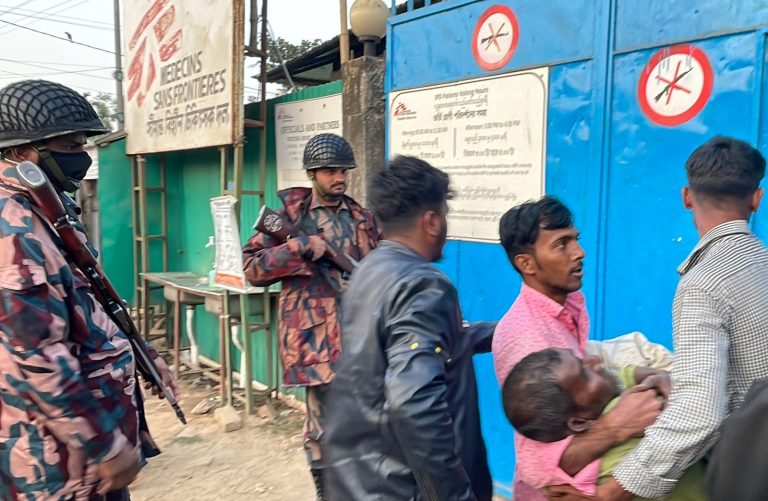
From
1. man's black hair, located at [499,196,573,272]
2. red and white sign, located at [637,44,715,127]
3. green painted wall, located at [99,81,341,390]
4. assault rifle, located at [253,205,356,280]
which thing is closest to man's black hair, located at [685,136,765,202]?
man's black hair, located at [499,196,573,272]

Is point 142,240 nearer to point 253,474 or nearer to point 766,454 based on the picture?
point 253,474

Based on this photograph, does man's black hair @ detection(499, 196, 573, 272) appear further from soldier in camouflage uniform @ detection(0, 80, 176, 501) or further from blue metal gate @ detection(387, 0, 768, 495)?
soldier in camouflage uniform @ detection(0, 80, 176, 501)

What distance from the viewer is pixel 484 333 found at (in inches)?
74.9

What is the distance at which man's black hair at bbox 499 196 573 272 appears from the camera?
67.4 inches

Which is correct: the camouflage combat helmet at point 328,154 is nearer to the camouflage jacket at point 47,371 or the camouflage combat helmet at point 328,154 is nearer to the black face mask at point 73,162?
the black face mask at point 73,162

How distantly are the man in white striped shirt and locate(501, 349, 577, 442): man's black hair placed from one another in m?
0.17

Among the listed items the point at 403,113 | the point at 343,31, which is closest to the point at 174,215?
the point at 343,31

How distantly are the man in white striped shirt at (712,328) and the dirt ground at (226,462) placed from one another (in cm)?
272

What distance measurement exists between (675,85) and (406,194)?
1455 mm

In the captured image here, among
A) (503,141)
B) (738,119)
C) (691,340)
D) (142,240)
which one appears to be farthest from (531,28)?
(142,240)

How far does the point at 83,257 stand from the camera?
6.48 ft

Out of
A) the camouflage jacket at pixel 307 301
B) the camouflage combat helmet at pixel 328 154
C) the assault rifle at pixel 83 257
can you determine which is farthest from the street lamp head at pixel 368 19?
the assault rifle at pixel 83 257

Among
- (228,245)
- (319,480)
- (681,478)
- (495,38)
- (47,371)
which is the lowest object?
(319,480)

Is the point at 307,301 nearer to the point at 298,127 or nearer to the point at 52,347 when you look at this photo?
the point at 52,347
